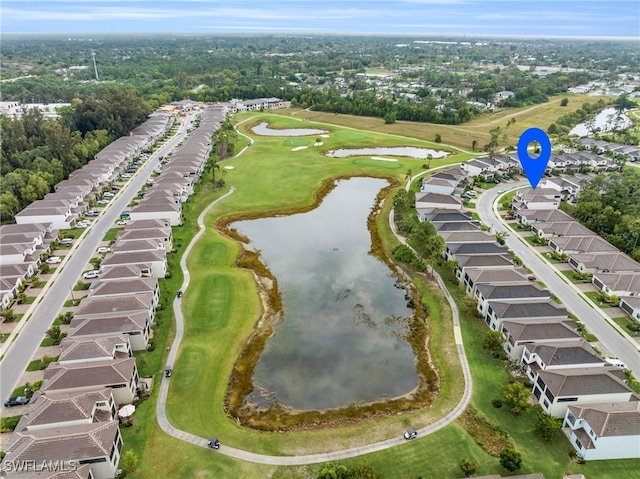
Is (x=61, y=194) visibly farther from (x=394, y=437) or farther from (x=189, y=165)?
(x=394, y=437)

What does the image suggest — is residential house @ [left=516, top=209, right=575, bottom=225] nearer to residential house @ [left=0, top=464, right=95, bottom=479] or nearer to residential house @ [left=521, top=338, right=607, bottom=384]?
residential house @ [left=521, top=338, right=607, bottom=384]

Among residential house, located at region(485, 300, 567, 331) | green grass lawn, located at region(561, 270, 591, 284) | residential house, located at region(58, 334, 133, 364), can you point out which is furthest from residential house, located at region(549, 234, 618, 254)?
residential house, located at region(58, 334, 133, 364)

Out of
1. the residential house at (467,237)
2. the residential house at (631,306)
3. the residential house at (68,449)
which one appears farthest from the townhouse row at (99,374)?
the residential house at (631,306)

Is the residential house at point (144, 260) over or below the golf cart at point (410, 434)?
over

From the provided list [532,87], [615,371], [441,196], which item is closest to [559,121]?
[532,87]

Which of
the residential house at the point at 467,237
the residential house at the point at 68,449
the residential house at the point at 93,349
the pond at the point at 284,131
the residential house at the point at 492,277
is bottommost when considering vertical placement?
the residential house at the point at 68,449

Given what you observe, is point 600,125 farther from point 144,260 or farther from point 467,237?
point 144,260

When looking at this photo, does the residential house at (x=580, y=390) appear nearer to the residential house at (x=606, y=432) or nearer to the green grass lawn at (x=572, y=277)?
the residential house at (x=606, y=432)

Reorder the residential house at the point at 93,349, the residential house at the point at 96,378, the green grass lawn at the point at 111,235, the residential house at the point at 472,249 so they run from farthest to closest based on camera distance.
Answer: the green grass lawn at the point at 111,235 < the residential house at the point at 472,249 < the residential house at the point at 93,349 < the residential house at the point at 96,378
